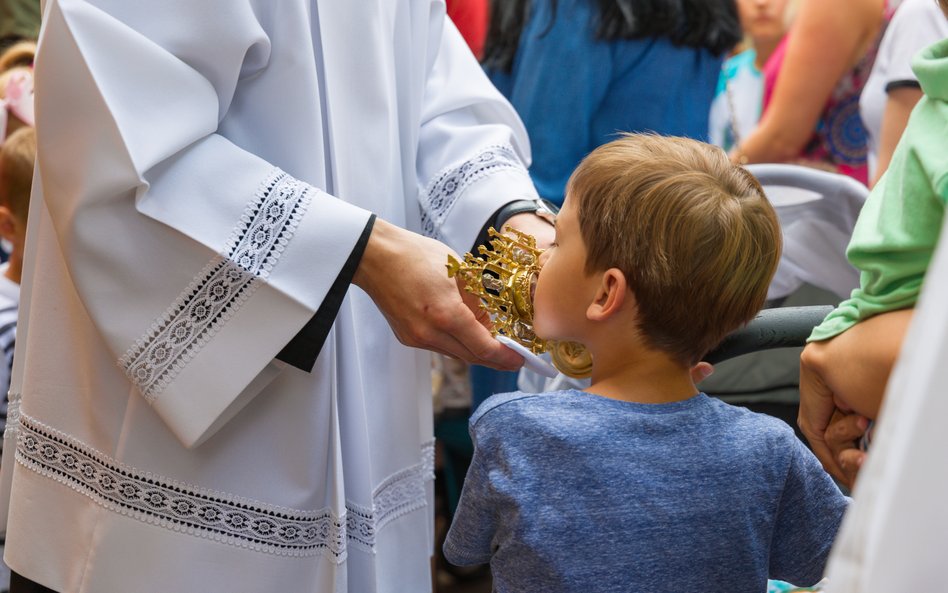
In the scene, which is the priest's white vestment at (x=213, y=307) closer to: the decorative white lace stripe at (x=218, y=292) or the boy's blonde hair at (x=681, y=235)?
the decorative white lace stripe at (x=218, y=292)

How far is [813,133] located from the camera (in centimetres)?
370

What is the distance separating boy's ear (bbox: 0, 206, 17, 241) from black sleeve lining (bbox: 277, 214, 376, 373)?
69.0 inches

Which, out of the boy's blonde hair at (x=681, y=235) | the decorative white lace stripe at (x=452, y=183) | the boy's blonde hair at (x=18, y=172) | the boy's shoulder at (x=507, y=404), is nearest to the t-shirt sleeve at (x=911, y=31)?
the decorative white lace stripe at (x=452, y=183)

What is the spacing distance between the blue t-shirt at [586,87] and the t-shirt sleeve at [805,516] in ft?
5.69

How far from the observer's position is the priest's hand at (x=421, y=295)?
156cm

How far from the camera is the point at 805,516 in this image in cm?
140

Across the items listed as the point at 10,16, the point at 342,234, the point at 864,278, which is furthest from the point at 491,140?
the point at 10,16

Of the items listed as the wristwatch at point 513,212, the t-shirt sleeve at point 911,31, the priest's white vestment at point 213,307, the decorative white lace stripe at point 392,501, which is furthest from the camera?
the t-shirt sleeve at point 911,31

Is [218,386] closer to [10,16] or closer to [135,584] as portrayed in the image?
[135,584]

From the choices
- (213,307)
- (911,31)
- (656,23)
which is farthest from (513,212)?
(911,31)

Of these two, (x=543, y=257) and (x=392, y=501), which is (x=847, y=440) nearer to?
(x=543, y=257)

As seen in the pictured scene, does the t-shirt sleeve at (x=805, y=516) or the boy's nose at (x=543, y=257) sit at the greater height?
the boy's nose at (x=543, y=257)

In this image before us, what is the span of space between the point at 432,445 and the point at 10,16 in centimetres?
368

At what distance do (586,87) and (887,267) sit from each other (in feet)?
6.28
